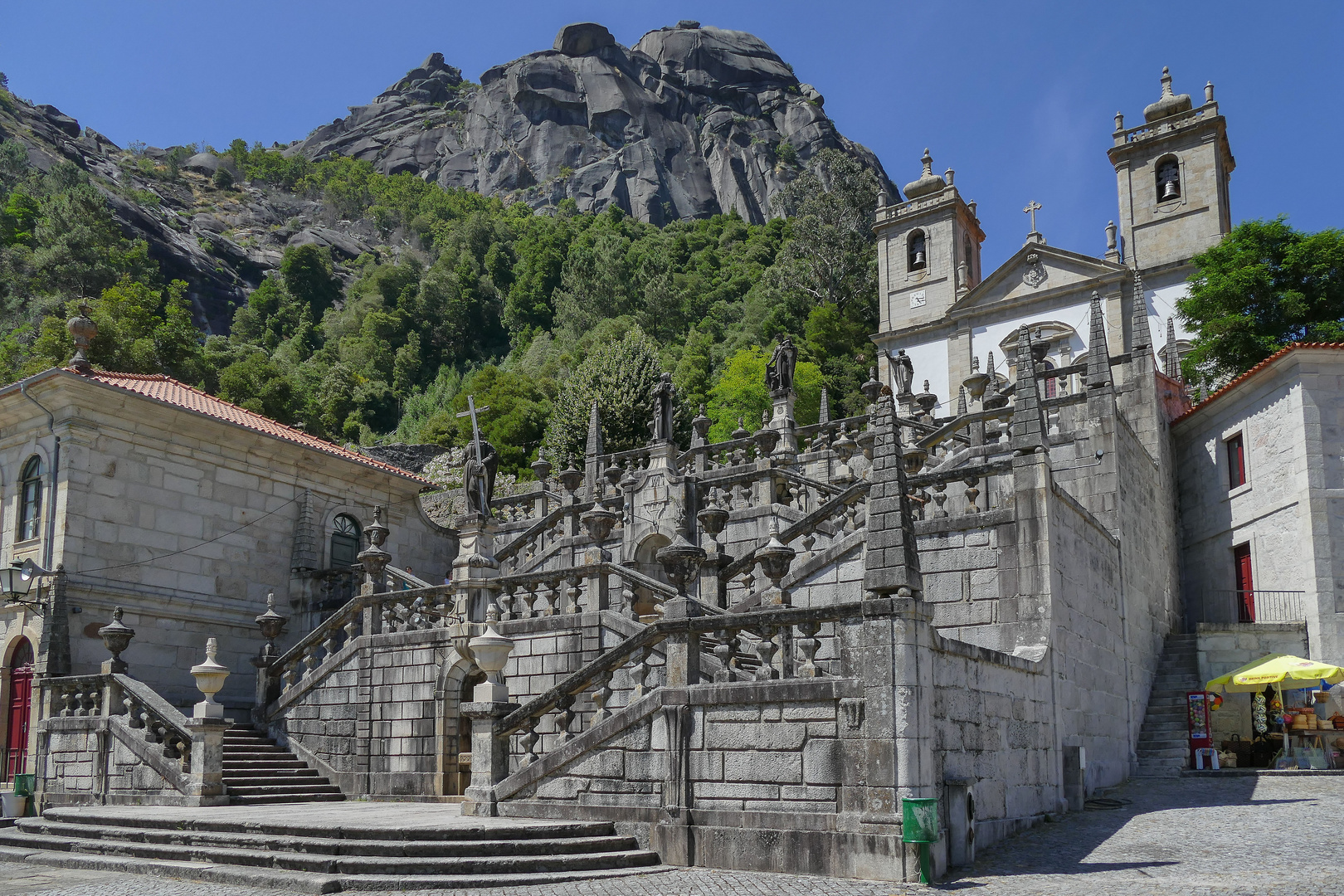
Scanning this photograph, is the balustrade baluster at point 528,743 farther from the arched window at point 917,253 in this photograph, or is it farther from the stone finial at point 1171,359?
the arched window at point 917,253

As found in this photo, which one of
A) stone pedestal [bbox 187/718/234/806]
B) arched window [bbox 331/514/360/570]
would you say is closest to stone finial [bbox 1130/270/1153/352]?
arched window [bbox 331/514/360/570]

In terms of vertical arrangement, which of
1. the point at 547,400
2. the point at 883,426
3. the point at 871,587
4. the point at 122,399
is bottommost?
the point at 871,587

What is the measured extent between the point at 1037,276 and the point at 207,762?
115ft

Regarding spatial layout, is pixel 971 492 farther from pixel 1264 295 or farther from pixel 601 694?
pixel 1264 295

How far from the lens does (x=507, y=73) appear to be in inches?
5030

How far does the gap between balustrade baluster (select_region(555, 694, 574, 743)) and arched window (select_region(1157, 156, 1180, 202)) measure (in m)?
36.8

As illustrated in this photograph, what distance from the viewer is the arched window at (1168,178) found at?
131 feet

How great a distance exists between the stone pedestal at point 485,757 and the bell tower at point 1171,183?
114ft

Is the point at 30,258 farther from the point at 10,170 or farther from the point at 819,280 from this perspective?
the point at 819,280

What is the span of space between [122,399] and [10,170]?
238ft

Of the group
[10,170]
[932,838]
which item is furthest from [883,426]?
[10,170]

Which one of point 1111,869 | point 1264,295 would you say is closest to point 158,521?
point 1111,869

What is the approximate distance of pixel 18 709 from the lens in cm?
1842

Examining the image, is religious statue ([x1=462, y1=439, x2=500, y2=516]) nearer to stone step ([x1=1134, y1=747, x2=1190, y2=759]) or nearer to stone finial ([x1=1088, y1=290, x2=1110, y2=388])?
stone finial ([x1=1088, y1=290, x2=1110, y2=388])
